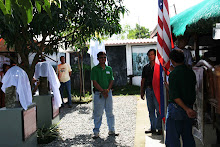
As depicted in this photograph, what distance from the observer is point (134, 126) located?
7.07 m

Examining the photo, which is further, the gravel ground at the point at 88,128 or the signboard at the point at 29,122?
the gravel ground at the point at 88,128

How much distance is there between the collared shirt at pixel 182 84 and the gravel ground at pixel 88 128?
2.44 m

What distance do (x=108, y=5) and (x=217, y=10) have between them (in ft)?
10.2

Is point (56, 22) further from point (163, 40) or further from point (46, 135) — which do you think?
point (46, 135)

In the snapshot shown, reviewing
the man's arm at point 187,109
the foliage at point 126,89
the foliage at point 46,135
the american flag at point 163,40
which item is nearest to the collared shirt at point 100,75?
the foliage at point 46,135

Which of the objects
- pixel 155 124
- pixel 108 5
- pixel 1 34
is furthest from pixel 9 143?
pixel 108 5

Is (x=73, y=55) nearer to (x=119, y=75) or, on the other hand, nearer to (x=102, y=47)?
(x=119, y=75)

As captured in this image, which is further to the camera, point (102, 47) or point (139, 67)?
point (139, 67)

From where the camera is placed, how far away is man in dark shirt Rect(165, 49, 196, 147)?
338 cm

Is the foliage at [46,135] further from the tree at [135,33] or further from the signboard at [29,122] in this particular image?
the tree at [135,33]

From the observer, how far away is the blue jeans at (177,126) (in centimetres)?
345

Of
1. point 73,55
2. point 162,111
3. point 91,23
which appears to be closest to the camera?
point 162,111

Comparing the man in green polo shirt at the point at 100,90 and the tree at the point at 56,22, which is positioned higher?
the tree at the point at 56,22

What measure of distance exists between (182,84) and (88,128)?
4203 mm
